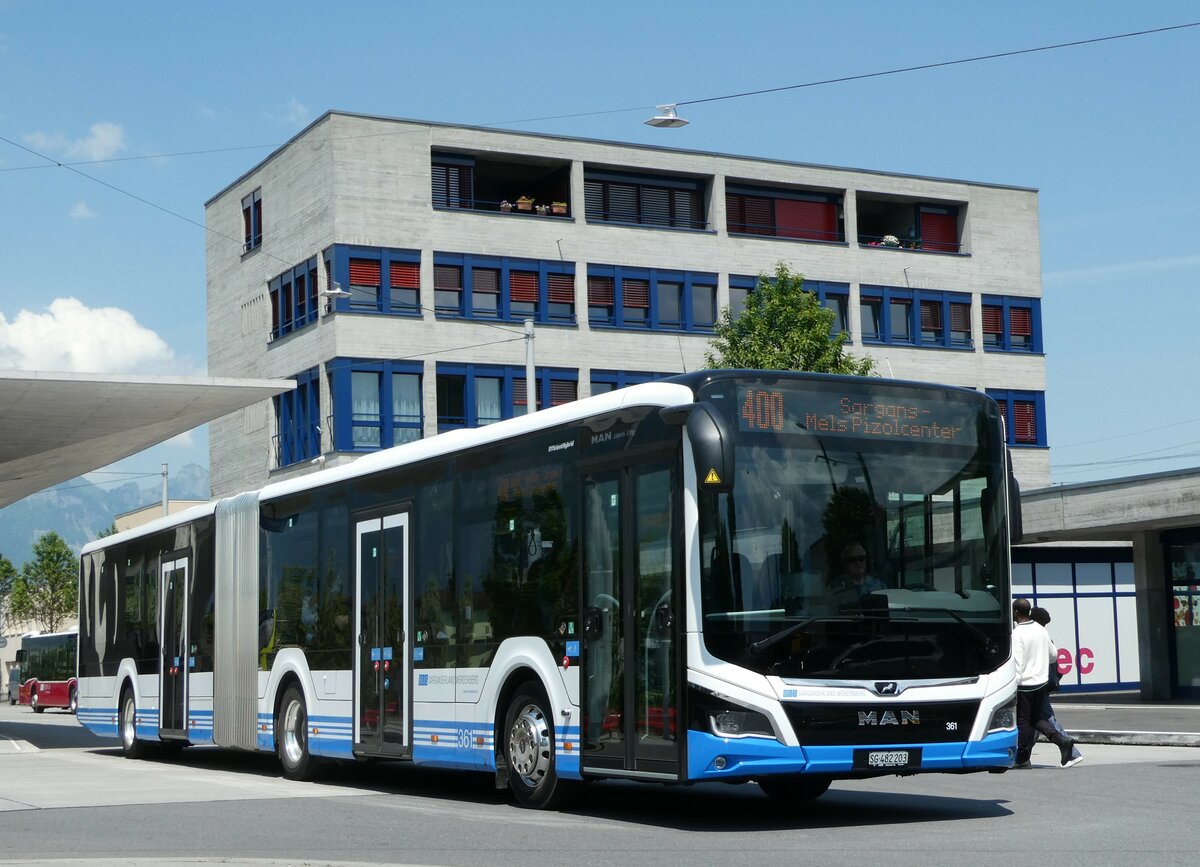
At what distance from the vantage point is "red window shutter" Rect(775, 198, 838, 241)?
5822 cm

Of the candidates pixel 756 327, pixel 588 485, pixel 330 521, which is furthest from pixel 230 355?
pixel 588 485

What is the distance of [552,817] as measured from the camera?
1292 centimetres

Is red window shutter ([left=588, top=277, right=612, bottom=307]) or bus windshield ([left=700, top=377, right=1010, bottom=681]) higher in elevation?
red window shutter ([left=588, top=277, right=612, bottom=307])

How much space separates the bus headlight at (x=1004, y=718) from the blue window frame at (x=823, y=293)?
43397 mm

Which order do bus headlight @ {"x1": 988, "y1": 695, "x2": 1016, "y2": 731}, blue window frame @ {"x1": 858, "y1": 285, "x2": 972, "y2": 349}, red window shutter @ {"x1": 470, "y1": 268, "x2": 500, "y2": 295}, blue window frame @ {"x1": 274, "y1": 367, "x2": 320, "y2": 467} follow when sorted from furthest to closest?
1. blue window frame @ {"x1": 858, "y1": 285, "x2": 972, "y2": 349}
2. red window shutter @ {"x1": 470, "y1": 268, "x2": 500, "y2": 295}
3. blue window frame @ {"x1": 274, "y1": 367, "x2": 320, "y2": 467}
4. bus headlight @ {"x1": 988, "y1": 695, "x2": 1016, "y2": 731}

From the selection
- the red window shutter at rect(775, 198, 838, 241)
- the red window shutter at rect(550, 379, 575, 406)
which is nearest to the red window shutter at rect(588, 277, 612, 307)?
the red window shutter at rect(550, 379, 575, 406)

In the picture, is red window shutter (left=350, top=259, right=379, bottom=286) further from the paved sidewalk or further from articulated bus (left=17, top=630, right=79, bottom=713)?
the paved sidewalk

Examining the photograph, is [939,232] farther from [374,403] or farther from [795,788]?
[795,788]

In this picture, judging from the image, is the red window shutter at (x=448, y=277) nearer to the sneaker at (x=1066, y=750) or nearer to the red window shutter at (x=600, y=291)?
the red window shutter at (x=600, y=291)

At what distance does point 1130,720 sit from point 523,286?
3023cm

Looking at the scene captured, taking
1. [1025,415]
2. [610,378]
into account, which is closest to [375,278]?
[610,378]

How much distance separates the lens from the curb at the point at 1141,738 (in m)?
20.7

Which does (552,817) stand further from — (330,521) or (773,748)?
(330,521)

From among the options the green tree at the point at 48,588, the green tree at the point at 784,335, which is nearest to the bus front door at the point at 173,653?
the green tree at the point at 784,335
